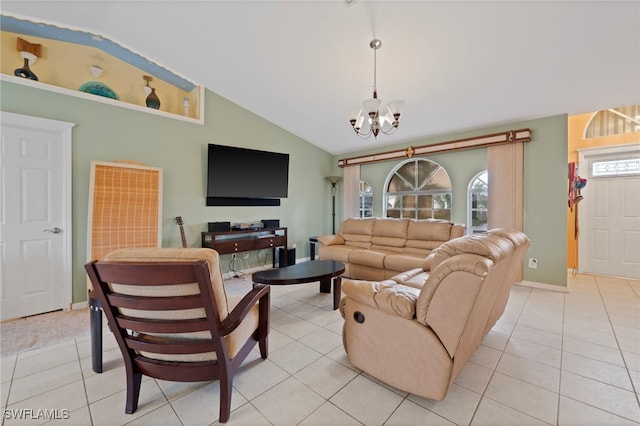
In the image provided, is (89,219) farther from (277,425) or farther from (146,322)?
(277,425)

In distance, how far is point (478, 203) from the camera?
441cm

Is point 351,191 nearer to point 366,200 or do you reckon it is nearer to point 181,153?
point 366,200

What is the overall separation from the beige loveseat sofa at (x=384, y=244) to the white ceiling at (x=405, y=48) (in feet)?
5.66

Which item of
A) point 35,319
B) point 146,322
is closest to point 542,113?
A: point 146,322

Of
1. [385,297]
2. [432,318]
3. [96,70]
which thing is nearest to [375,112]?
[385,297]

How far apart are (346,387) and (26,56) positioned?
444 cm

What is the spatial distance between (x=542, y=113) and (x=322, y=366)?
429 centimetres

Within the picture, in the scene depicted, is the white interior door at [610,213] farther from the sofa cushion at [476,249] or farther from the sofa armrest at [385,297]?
the sofa armrest at [385,297]

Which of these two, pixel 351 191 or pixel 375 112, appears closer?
pixel 375 112

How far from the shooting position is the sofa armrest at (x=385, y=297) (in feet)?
5.14

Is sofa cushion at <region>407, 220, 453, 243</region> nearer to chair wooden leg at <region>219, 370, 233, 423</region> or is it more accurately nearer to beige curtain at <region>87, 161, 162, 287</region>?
chair wooden leg at <region>219, 370, 233, 423</region>

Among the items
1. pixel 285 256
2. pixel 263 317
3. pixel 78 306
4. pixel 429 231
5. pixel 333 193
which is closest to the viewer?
pixel 263 317

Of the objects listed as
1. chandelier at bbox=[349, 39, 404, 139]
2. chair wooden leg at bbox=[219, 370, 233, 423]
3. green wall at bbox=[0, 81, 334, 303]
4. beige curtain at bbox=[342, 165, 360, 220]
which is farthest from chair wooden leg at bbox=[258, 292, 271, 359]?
beige curtain at bbox=[342, 165, 360, 220]

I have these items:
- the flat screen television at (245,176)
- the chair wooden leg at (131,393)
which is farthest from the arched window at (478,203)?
the chair wooden leg at (131,393)
